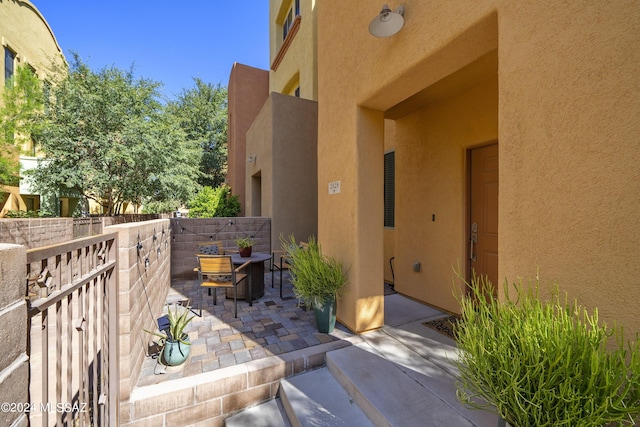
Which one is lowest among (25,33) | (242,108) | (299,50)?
(299,50)

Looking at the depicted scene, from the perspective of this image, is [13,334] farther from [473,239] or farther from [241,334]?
[473,239]

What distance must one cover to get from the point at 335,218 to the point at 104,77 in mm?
13187

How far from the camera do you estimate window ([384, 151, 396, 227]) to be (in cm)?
536

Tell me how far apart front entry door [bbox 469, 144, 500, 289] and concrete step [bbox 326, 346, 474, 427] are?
1.93 m

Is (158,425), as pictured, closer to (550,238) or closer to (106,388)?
(106,388)

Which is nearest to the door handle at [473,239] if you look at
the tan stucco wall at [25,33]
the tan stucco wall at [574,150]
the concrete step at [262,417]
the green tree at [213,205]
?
the tan stucco wall at [574,150]

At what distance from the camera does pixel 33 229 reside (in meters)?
7.18

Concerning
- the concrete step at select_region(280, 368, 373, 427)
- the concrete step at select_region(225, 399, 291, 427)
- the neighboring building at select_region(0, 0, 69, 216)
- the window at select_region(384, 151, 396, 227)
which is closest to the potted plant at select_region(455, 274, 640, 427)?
the concrete step at select_region(280, 368, 373, 427)

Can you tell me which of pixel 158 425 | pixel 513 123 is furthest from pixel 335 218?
pixel 158 425

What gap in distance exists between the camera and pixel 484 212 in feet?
12.4

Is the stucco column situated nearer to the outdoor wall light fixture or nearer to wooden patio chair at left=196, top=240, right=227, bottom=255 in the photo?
the outdoor wall light fixture

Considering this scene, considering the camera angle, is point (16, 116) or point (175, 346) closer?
point (175, 346)

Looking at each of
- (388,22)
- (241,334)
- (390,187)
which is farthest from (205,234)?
(388,22)

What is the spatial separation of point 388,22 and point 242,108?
12105 mm
